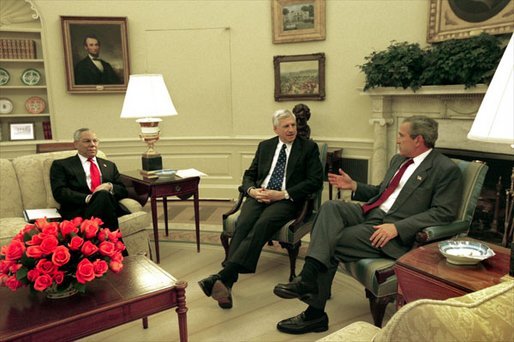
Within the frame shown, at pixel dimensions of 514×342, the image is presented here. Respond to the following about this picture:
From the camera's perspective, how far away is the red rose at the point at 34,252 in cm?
181

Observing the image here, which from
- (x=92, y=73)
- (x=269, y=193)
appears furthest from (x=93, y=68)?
(x=269, y=193)

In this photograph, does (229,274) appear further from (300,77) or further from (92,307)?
(300,77)

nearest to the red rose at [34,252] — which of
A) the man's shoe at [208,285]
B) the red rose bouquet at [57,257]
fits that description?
the red rose bouquet at [57,257]

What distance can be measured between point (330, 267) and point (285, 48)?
3.30 meters

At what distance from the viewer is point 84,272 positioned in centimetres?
186

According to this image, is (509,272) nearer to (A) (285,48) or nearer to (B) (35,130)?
(A) (285,48)

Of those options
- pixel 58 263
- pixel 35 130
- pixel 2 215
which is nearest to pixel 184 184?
pixel 2 215

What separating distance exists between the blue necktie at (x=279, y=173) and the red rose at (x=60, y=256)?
1.75m

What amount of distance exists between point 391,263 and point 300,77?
3170 millimetres

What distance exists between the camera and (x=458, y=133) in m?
3.95

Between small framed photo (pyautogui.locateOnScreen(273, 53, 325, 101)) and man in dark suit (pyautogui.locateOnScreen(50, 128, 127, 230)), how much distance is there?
2.46m

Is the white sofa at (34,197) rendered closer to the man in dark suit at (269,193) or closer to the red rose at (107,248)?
the man in dark suit at (269,193)

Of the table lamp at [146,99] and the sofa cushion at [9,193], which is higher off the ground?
the table lamp at [146,99]

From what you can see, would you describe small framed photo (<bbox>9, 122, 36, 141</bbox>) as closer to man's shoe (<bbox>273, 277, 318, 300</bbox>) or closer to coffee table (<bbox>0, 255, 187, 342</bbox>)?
coffee table (<bbox>0, 255, 187, 342</bbox>)
